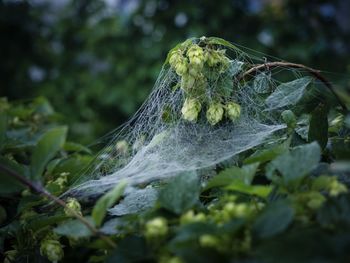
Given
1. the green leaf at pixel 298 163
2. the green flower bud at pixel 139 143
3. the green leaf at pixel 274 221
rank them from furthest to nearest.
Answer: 1. the green flower bud at pixel 139 143
2. the green leaf at pixel 298 163
3. the green leaf at pixel 274 221

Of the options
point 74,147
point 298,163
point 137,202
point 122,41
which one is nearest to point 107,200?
point 137,202

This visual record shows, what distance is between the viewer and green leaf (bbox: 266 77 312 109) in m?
1.09

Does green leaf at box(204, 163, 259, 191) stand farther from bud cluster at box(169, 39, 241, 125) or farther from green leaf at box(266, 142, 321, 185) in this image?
bud cluster at box(169, 39, 241, 125)

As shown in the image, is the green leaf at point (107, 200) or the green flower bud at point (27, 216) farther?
the green flower bud at point (27, 216)

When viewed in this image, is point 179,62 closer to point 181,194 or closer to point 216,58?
point 216,58

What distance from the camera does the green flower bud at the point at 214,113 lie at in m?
1.03

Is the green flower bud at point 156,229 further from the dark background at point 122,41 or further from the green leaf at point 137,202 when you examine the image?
the dark background at point 122,41

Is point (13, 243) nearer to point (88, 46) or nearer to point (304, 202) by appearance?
point (304, 202)

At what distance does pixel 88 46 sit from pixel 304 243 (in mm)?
3944

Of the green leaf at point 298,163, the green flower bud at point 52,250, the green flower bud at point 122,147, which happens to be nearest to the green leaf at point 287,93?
the green leaf at point 298,163

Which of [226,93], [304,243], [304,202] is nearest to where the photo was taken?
[304,243]

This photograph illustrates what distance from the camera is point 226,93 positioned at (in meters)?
1.08

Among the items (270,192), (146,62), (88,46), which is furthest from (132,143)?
(88,46)

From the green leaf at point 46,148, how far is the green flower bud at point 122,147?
0.44m
